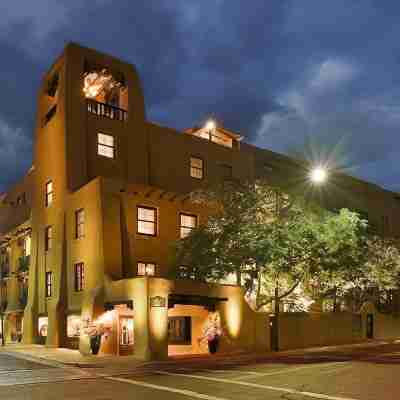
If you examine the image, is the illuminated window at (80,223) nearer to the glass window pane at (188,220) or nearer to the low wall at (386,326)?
the glass window pane at (188,220)

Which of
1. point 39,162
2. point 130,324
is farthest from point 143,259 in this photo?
point 39,162

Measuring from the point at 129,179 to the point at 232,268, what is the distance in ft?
31.6

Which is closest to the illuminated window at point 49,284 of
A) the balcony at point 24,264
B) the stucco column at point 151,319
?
the balcony at point 24,264

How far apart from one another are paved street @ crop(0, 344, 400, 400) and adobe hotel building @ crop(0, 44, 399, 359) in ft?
16.0

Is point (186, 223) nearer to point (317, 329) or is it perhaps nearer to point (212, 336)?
point (212, 336)

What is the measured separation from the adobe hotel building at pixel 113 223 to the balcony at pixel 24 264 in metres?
0.08

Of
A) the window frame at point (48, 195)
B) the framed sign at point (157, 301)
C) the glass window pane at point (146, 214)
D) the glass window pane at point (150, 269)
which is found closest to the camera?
the framed sign at point (157, 301)

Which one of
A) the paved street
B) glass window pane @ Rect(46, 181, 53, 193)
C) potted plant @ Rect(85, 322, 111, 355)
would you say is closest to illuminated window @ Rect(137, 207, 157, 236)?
potted plant @ Rect(85, 322, 111, 355)

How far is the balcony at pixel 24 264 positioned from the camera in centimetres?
4012

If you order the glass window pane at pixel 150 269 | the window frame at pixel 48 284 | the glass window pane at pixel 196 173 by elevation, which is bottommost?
the window frame at pixel 48 284

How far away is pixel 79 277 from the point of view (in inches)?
1239

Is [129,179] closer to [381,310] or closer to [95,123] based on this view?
[95,123]

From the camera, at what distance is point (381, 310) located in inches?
1838

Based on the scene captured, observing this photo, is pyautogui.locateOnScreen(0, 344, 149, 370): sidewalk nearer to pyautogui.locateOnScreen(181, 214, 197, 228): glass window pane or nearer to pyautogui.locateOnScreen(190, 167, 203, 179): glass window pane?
pyautogui.locateOnScreen(181, 214, 197, 228): glass window pane
